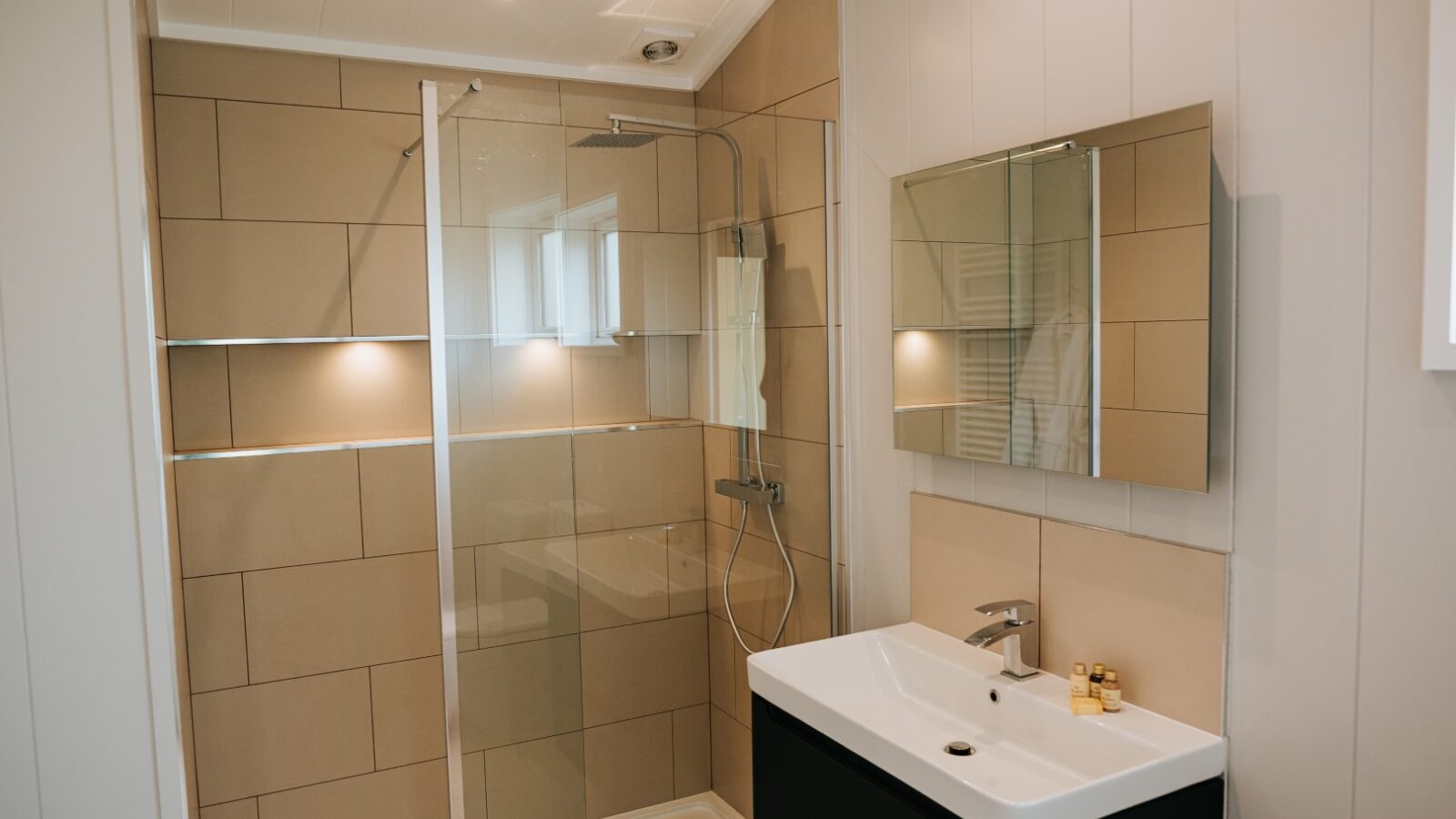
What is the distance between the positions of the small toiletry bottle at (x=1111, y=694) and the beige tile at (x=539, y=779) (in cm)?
129

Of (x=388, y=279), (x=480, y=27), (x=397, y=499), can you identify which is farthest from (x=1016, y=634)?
(x=480, y=27)

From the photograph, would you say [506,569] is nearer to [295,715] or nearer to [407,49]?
[295,715]

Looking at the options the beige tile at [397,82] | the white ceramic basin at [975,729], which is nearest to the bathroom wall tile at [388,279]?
the beige tile at [397,82]

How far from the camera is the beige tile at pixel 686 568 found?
238 cm

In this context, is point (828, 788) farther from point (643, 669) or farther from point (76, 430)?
point (76, 430)

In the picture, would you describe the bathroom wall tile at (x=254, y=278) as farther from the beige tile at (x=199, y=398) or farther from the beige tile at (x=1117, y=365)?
the beige tile at (x=1117, y=365)

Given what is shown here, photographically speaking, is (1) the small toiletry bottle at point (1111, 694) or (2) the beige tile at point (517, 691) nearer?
(1) the small toiletry bottle at point (1111, 694)

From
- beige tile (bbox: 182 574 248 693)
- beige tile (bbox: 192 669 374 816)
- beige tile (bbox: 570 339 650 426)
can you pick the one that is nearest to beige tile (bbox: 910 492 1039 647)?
beige tile (bbox: 570 339 650 426)

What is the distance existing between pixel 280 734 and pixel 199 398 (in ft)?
3.22

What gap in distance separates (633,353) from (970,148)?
2.90 feet

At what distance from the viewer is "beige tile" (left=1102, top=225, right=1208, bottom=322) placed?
1.49 metres

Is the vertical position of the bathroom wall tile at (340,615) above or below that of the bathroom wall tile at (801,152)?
below

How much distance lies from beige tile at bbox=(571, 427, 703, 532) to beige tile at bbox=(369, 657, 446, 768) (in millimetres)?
934

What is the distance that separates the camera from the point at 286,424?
8.82 feet
